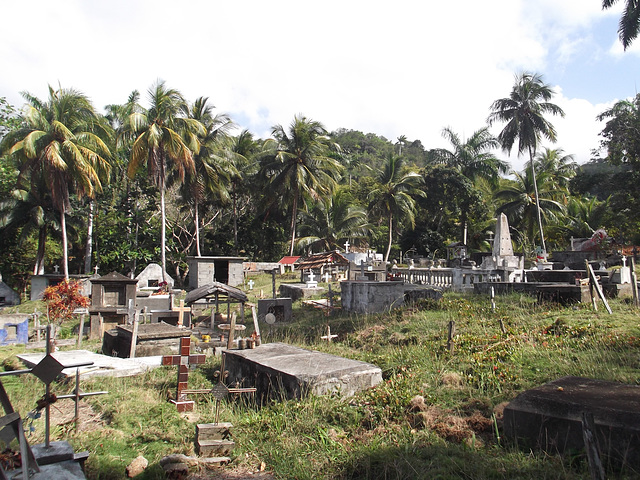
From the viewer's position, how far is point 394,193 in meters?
36.0

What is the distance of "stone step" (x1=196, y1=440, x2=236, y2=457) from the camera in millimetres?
5094

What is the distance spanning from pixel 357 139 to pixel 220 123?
189 feet

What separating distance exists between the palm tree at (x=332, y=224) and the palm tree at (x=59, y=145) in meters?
15.9

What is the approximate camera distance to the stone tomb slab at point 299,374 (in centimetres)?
663

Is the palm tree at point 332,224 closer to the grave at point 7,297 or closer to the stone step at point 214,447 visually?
the grave at point 7,297

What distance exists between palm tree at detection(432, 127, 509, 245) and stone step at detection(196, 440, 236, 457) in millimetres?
34646

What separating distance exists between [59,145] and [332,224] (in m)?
19.8

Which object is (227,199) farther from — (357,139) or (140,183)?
(357,139)

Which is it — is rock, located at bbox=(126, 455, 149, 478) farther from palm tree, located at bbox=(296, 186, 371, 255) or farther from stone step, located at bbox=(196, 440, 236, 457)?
palm tree, located at bbox=(296, 186, 371, 255)

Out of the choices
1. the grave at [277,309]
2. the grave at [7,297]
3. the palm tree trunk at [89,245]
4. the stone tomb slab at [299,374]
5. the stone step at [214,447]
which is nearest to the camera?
the stone step at [214,447]

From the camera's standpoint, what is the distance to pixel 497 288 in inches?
533

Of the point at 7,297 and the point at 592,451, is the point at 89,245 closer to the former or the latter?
the point at 7,297

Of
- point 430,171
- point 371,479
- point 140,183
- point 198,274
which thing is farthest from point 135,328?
point 430,171

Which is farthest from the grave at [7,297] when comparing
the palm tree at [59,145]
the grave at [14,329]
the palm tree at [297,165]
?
the palm tree at [297,165]
